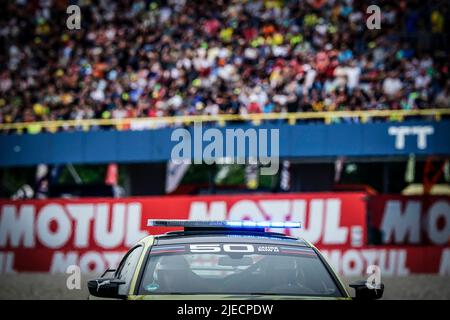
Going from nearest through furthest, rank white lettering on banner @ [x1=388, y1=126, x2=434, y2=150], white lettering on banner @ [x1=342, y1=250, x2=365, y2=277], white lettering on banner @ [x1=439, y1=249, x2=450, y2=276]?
white lettering on banner @ [x1=342, y1=250, x2=365, y2=277], white lettering on banner @ [x1=439, y1=249, x2=450, y2=276], white lettering on banner @ [x1=388, y1=126, x2=434, y2=150]

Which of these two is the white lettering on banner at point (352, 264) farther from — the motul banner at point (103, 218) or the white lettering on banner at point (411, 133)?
the white lettering on banner at point (411, 133)

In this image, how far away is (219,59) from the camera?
24578 mm

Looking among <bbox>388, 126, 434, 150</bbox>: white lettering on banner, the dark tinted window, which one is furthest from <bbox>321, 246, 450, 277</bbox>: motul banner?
the dark tinted window

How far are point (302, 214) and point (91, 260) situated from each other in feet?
14.2

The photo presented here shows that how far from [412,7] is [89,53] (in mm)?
9182

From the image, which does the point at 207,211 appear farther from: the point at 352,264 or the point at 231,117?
the point at 231,117

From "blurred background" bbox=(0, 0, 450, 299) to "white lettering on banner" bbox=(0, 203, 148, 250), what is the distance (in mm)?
29

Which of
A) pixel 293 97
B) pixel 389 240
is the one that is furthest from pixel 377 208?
pixel 293 97

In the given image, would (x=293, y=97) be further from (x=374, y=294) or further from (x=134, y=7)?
(x=374, y=294)

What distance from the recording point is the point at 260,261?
22.5 ft

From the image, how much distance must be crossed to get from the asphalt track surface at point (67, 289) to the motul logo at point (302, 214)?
Result: 4.17 feet

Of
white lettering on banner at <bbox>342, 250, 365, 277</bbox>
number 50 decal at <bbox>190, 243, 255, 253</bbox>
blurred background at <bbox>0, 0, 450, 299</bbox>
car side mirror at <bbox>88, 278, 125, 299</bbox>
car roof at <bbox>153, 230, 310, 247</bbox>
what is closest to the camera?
car side mirror at <bbox>88, 278, 125, 299</bbox>

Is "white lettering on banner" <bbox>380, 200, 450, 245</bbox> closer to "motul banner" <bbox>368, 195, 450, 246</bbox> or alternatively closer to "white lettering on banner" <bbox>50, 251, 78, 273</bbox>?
"motul banner" <bbox>368, 195, 450, 246</bbox>

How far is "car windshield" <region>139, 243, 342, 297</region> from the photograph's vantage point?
6.41 m
